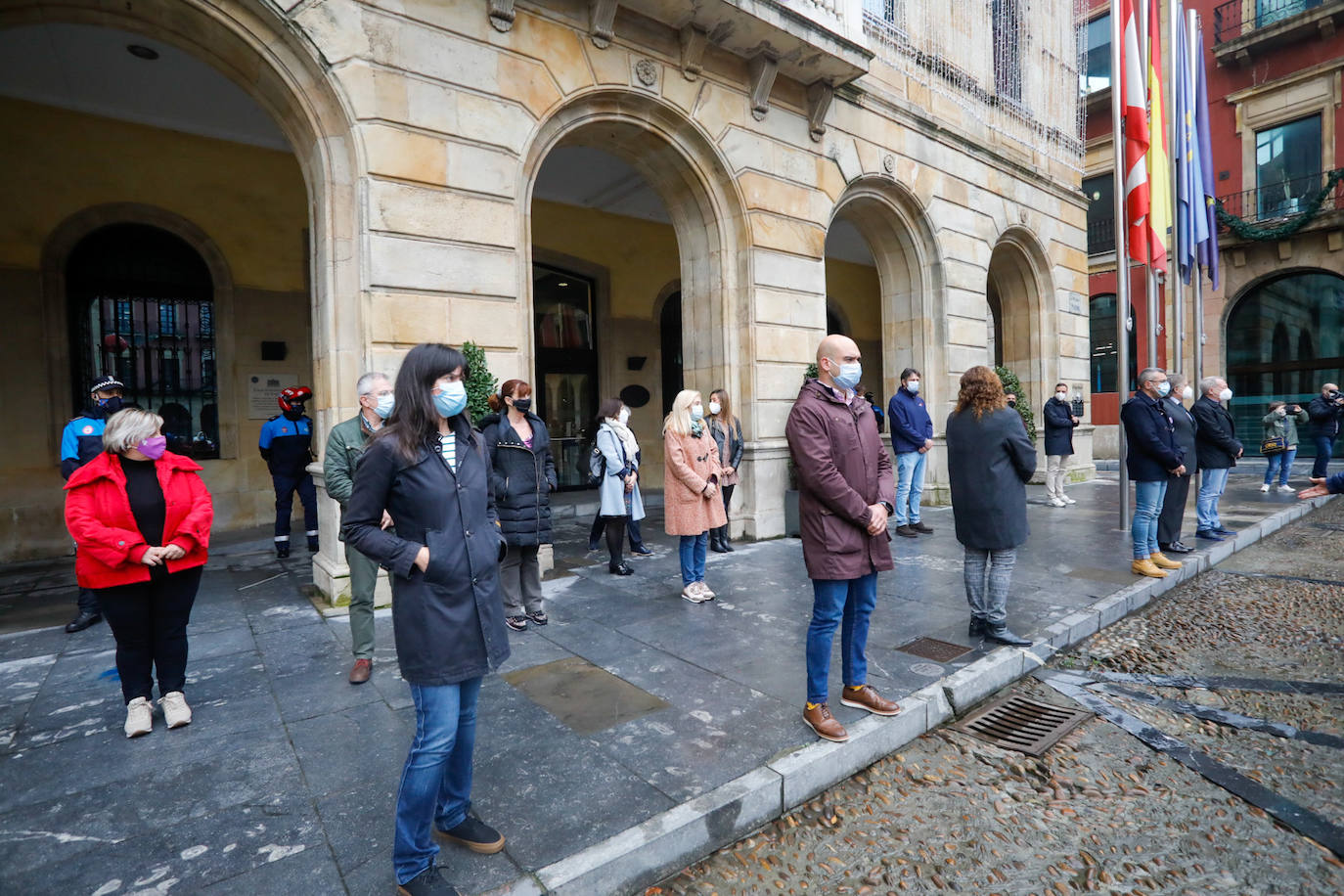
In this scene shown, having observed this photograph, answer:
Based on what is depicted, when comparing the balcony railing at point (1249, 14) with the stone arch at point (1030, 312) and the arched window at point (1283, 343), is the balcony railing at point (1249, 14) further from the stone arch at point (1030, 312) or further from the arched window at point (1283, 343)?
the stone arch at point (1030, 312)

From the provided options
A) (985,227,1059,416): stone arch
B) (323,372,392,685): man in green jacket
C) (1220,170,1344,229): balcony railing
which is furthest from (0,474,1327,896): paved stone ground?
(1220,170,1344,229): balcony railing

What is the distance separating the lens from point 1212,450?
7.91 meters

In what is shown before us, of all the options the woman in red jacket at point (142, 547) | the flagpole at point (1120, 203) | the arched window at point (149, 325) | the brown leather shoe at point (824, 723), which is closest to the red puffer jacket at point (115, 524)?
the woman in red jacket at point (142, 547)

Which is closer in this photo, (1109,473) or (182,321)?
(182,321)

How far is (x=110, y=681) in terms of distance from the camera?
4234 mm

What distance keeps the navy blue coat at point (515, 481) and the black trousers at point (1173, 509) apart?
244 inches

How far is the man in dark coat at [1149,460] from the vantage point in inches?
249

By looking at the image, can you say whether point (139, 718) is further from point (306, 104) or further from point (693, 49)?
point (693, 49)

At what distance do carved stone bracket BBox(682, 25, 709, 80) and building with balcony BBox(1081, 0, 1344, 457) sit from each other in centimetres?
1646

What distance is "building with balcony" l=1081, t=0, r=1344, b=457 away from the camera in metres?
17.8

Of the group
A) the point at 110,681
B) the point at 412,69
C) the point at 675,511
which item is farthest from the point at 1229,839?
the point at 412,69

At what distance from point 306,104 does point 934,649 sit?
6.54m

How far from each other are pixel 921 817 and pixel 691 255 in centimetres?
732

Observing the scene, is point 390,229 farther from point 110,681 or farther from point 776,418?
point 776,418
